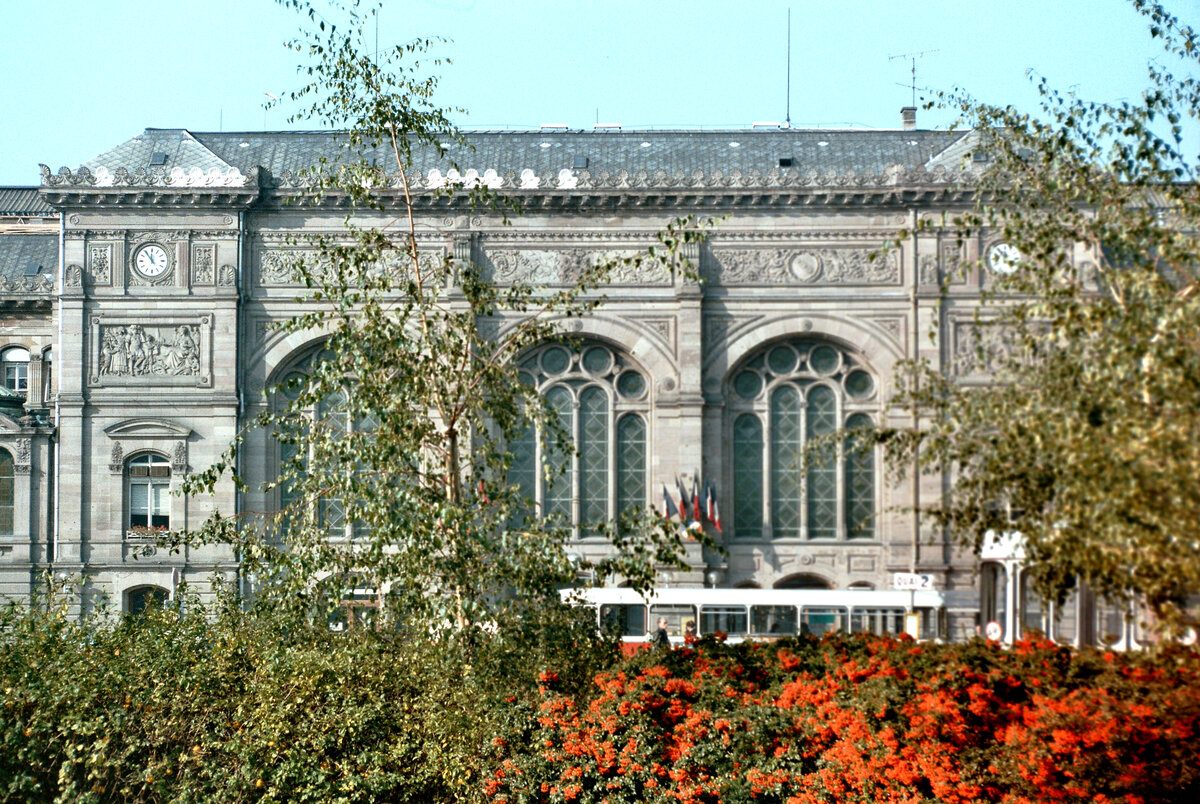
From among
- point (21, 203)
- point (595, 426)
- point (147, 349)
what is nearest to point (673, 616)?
point (595, 426)

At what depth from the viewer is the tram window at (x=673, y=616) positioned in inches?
1364

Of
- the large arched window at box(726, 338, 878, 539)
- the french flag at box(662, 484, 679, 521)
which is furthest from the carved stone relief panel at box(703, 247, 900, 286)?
the french flag at box(662, 484, 679, 521)

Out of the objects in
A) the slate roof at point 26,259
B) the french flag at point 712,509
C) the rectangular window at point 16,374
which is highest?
the slate roof at point 26,259


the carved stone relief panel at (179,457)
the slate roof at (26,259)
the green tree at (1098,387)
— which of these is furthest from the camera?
the slate roof at (26,259)

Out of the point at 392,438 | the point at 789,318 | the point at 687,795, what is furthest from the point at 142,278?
the point at 687,795

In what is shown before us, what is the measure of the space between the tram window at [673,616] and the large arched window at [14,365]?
72.3 ft

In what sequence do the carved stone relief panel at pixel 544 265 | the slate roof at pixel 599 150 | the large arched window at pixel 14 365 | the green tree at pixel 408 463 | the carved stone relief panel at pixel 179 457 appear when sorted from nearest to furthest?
the green tree at pixel 408 463 → the carved stone relief panel at pixel 179 457 → the carved stone relief panel at pixel 544 265 → the slate roof at pixel 599 150 → the large arched window at pixel 14 365

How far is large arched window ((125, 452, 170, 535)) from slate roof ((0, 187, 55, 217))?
20881mm

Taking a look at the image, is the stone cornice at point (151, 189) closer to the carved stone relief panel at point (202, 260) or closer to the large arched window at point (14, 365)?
the carved stone relief panel at point (202, 260)

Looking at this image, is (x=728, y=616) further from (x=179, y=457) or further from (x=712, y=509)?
(x=179, y=457)

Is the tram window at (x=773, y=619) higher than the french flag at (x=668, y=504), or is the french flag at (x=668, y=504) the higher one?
the french flag at (x=668, y=504)

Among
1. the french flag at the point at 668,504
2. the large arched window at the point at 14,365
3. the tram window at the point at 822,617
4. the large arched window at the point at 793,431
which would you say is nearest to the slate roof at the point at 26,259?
the large arched window at the point at 14,365

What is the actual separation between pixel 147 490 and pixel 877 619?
20.7 metres

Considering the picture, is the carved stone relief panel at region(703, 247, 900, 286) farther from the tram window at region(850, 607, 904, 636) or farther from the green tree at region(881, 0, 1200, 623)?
the green tree at region(881, 0, 1200, 623)
